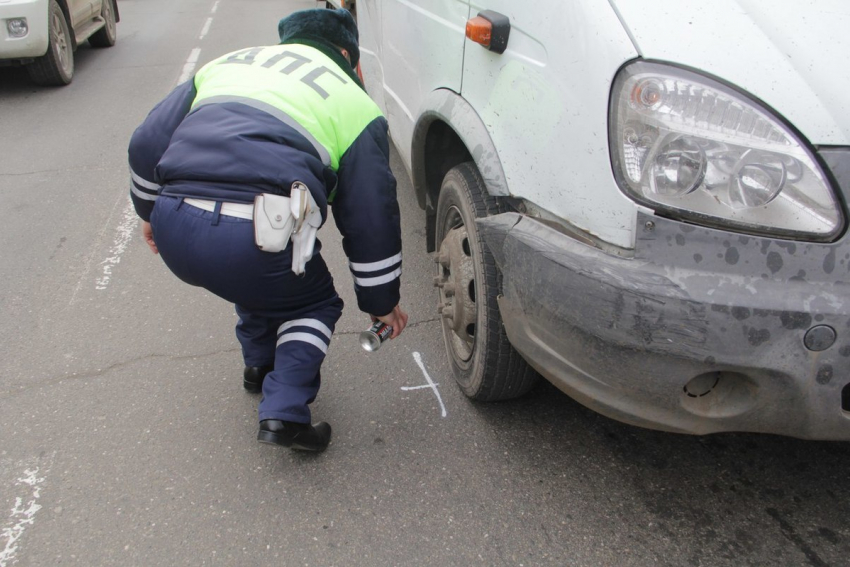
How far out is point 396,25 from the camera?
3.10 metres

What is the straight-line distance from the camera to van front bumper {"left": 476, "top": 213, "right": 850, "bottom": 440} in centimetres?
148

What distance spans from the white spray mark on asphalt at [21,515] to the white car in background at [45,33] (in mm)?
5558

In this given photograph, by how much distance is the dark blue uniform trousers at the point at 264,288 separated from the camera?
1.98m

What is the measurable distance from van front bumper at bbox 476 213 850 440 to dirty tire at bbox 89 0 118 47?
30.8 feet

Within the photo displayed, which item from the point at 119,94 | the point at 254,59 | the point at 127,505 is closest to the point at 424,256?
the point at 254,59

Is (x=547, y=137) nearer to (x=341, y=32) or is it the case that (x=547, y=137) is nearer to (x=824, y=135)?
(x=824, y=135)

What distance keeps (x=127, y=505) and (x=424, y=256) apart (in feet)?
6.54

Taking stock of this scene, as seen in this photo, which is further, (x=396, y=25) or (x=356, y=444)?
(x=396, y=25)

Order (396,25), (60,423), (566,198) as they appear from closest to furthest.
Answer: (566,198)
(60,423)
(396,25)

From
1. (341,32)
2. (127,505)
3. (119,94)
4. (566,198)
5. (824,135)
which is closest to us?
(824,135)

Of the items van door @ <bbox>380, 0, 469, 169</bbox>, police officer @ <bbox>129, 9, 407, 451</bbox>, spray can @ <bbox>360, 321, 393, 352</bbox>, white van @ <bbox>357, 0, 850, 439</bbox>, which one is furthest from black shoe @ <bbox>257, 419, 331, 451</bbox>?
van door @ <bbox>380, 0, 469, 169</bbox>

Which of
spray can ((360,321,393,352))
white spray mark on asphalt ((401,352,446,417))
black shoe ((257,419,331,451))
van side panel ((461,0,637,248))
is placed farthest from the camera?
white spray mark on asphalt ((401,352,446,417))

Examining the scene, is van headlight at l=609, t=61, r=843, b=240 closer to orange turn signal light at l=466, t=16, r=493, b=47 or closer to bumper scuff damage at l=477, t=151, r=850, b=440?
bumper scuff damage at l=477, t=151, r=850, b=440

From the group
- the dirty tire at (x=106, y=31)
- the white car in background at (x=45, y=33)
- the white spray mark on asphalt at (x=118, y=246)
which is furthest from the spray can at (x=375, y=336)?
the dirty tire at (x=106, y=31)
